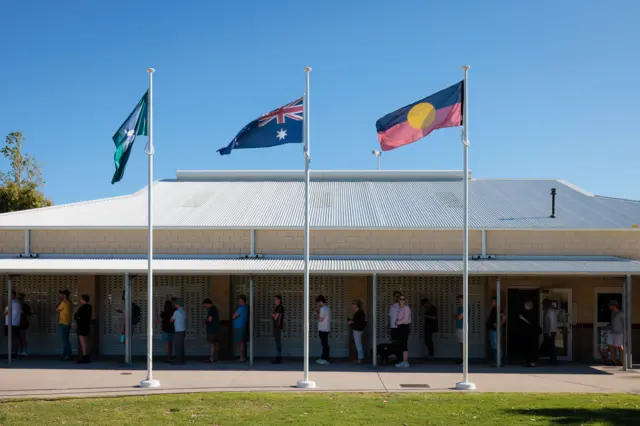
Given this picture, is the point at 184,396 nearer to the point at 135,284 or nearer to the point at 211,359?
the point at 211,359

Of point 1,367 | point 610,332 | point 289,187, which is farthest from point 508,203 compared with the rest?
point 1,367

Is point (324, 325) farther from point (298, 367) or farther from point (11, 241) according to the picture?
point (11, 241)

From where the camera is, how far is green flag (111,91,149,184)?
13.1 meters

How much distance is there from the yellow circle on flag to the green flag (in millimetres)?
5217

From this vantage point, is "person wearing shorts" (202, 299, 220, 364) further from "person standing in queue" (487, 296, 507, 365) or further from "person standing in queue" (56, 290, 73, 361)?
"person standing in queue" (487, 296, 507, 365)

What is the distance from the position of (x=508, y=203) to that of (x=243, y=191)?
27.1 ft

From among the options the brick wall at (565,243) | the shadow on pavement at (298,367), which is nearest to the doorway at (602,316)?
the brick wall at (565,243)

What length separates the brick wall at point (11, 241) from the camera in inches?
680

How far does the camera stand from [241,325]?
15883 mm

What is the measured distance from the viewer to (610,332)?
1579 cm

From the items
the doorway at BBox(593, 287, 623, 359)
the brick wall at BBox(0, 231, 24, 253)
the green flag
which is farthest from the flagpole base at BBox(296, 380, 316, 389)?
the brick wall at BBox(0, 231, 24, 253)

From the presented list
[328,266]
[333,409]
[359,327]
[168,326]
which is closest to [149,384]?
[168,326]

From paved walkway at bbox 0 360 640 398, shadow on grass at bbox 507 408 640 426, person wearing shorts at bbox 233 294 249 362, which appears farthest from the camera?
person wearing shorts at bbox 233 294 249 362

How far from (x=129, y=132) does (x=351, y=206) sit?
26.2ft
